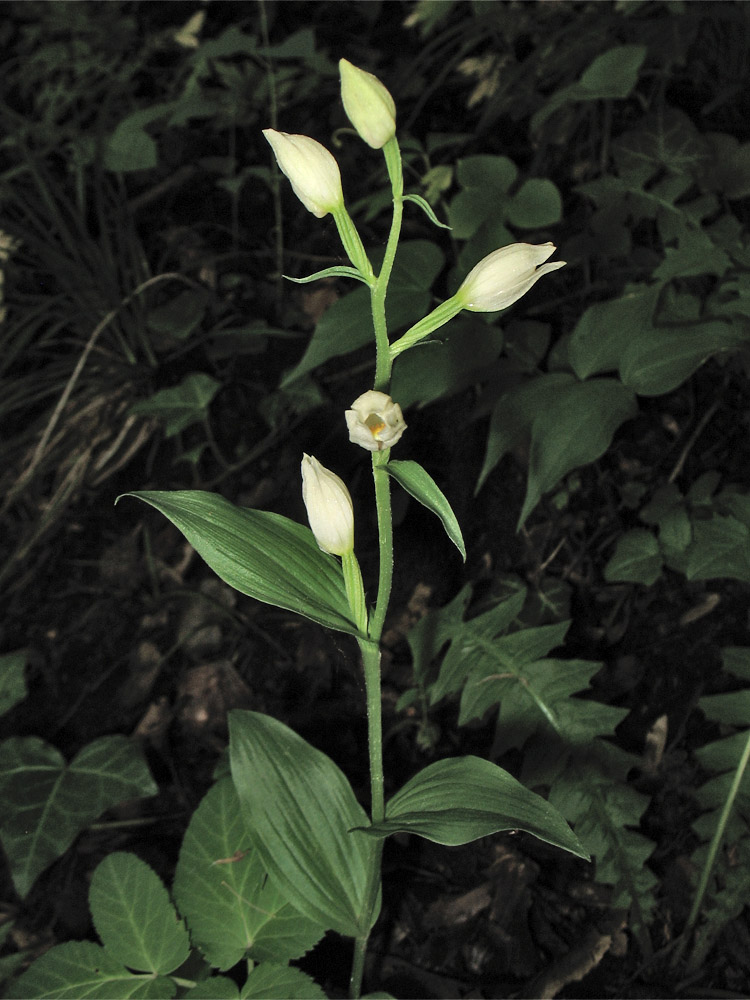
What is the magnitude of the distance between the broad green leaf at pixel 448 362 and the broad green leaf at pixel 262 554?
39 cm

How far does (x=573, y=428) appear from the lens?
1156 millimetres

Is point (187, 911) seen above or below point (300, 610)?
below

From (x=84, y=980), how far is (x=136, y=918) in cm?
9

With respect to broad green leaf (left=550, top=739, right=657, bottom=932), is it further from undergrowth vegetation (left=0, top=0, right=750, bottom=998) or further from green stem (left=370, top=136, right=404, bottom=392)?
green stem (left=370, top=136, right=404, bottom=392)


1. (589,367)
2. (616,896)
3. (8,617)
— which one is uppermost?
(589,367)

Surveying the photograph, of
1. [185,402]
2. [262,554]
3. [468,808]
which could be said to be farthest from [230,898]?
[185,402]

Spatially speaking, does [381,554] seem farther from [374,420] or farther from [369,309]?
[369,309]

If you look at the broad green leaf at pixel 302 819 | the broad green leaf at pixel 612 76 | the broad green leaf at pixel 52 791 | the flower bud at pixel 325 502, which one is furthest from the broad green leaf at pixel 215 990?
the broad green leaf at pixel 612 76

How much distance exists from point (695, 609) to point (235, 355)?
1.27 metres

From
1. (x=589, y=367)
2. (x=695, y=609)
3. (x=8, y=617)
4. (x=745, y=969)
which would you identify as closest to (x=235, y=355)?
(x=8, y=617)

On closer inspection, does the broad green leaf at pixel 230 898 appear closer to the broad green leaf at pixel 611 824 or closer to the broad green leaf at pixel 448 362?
the broad green leaf at pixel 611 824

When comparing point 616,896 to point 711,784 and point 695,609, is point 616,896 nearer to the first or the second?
point 711,784

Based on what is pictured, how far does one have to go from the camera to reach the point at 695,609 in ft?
4.79

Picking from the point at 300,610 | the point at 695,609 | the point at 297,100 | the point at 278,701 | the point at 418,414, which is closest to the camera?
the point at 300,610
